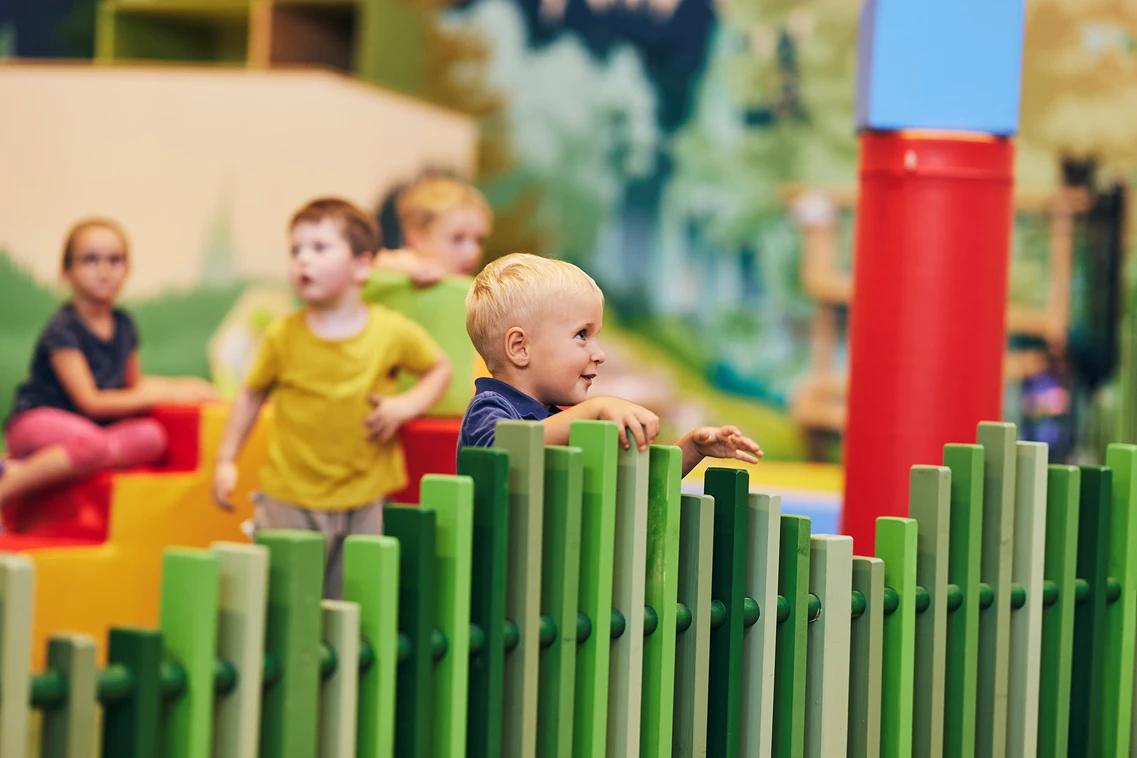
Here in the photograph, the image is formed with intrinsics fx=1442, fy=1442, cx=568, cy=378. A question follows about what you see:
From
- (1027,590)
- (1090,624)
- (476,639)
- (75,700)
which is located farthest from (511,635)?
(1090,624)

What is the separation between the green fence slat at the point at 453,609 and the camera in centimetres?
144

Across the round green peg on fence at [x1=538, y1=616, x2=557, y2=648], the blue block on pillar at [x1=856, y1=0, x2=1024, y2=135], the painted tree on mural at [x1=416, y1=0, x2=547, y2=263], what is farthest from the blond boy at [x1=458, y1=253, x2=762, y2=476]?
the painted tree on mural at [x1=416, y1=0, x2=547, y2=263]

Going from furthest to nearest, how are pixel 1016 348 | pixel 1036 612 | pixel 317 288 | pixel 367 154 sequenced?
→ pixel 1016 348 → pixel 367 154 → pixel 317 288 → pixel 1036 612

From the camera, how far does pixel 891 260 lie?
10.1 feet

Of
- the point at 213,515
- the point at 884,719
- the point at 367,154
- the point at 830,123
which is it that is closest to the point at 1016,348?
the point at 830,123

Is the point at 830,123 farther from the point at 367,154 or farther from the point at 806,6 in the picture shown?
the point at 367,154

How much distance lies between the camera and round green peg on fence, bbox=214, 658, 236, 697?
49.3 inches

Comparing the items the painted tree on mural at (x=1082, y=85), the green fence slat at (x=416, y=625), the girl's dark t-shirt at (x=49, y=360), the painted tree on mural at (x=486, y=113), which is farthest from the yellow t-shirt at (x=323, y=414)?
the painted tree on mural at (x=1082, y=85)

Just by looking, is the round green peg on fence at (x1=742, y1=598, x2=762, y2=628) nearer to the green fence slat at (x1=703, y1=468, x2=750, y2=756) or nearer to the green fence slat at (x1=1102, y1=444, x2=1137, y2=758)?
the green fence slat at (x1=703, y1=468, x2=750, y2=756)

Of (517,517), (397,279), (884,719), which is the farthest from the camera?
(397,279)

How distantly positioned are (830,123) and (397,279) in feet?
10.5

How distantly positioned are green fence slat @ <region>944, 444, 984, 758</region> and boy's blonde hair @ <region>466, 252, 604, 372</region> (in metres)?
0.57

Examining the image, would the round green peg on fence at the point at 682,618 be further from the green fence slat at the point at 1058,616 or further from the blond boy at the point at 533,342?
the green fence slat at the point at 1058,616

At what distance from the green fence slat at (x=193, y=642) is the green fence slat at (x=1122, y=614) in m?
1.50
